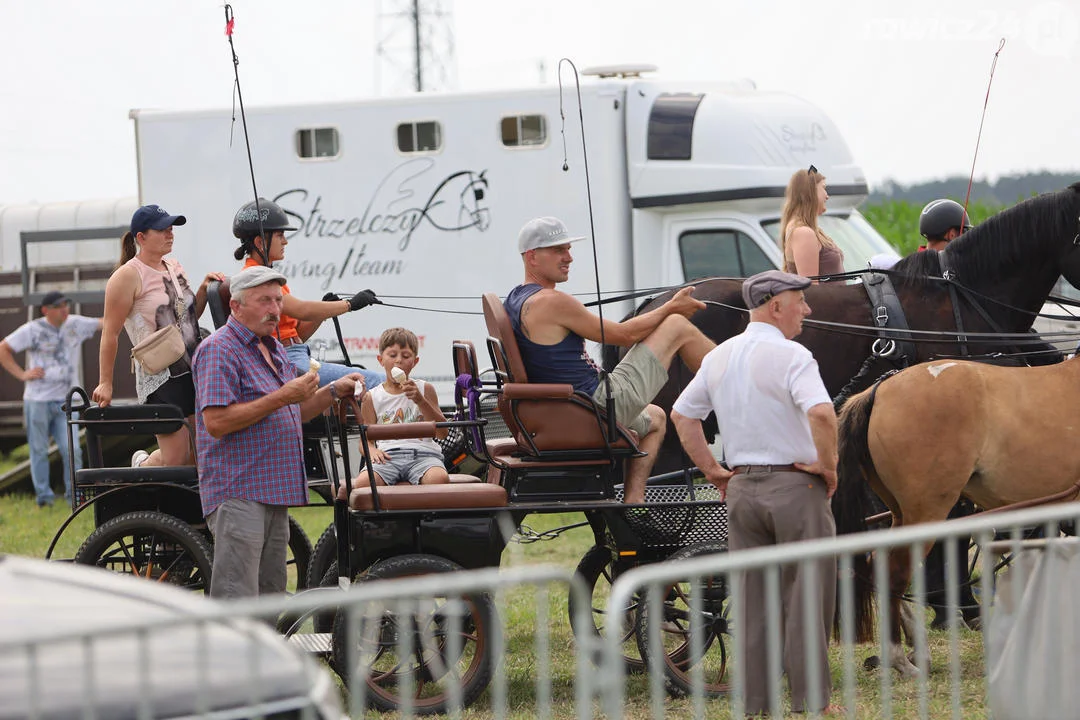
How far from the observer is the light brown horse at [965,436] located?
590 centimetres

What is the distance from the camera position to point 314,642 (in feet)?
19.0

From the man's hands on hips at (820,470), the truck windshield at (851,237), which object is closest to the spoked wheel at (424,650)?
the man's hands on hips at (820,470)

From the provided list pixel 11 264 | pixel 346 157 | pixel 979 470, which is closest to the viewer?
pixel 979 470

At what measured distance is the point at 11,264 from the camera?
15734 millimetres

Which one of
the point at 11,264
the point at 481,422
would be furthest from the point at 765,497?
the point at 11,264

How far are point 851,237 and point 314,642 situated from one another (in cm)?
671

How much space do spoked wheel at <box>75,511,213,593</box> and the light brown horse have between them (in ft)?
10.3

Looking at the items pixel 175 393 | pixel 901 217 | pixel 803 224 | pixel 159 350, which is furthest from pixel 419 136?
pixel 901 217

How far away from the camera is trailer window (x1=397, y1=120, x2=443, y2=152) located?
1160cm

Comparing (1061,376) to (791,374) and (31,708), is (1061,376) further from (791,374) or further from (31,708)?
(31,708)

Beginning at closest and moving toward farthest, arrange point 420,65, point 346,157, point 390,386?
1. point 390,386
2. point 346,157
3. point 420,65

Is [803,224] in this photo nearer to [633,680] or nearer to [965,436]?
[965,436]

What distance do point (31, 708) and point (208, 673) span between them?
383mm

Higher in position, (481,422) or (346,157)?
(346,157)
